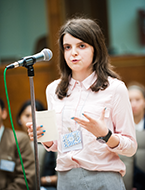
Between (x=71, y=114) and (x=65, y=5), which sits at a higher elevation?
(x=65, y=5)

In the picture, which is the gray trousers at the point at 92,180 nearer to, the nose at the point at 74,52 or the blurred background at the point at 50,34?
the nose at the point at 74,52

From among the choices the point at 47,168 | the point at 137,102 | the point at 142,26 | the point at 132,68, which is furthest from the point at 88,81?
the point at 142,26

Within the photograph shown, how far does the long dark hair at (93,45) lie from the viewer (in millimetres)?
1166

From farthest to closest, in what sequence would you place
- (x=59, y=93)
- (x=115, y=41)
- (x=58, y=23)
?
(x=115, y=41) < (x=58, y=23) < (x=59, y=93)

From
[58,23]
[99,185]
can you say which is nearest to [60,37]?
[99,185]

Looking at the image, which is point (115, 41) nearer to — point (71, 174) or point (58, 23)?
point (58, 23)

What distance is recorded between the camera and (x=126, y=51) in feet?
13.0

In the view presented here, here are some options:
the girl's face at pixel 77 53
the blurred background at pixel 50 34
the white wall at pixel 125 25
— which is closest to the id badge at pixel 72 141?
the girl's face at pixel 77 53

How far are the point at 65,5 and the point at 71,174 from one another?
311 cm

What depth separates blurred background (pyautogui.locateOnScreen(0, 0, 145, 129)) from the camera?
3.77m

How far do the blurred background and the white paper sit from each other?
2.65m

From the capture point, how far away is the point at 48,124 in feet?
3.71

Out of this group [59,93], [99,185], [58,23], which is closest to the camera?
[99,185]

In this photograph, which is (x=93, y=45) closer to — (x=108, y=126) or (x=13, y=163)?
(x=108, y=126)
